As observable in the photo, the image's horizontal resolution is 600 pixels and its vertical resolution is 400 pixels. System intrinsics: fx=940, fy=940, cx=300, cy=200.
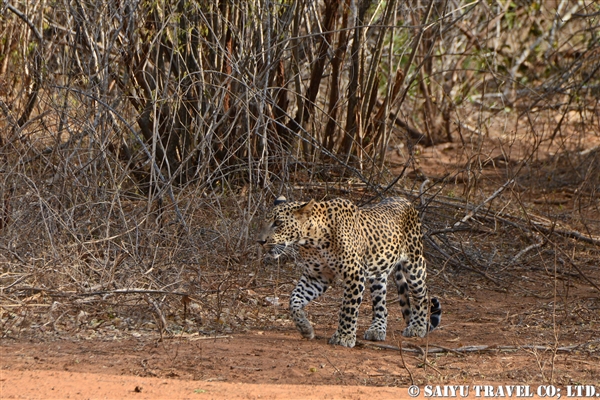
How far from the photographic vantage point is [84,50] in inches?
371

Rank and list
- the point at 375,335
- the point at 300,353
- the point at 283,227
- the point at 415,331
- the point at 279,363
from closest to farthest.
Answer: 1. the point at 279,363
2. the point at 300,353
3. the point at 283,227
4. the point at 375,335
5. the point at 415,331

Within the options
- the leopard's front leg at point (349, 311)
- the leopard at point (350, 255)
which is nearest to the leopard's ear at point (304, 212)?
the leopard at point (350, 255)

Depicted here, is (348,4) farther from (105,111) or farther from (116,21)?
(105,111)

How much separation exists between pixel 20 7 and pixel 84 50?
1.53m

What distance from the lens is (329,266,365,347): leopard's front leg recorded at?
6773 millimetres

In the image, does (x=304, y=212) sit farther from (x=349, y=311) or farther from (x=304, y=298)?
(x=349, y=311)

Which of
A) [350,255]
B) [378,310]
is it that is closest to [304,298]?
[350,255]

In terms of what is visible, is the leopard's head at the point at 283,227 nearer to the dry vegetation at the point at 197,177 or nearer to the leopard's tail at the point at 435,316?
the dry vegetation at the point at 197,177

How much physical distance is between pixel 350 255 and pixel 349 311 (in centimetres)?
41

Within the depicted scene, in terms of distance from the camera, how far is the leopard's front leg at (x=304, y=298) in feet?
22.4

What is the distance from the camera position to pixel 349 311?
678cm

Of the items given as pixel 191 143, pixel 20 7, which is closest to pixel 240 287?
pixel 191 143

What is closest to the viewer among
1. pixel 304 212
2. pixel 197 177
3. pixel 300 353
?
pixel 300 353

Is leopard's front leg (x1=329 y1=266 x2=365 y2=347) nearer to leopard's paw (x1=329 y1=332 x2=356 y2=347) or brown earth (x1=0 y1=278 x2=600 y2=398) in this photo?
leopard's paw (x1=329 y1=332 x2=356 y2=347)
